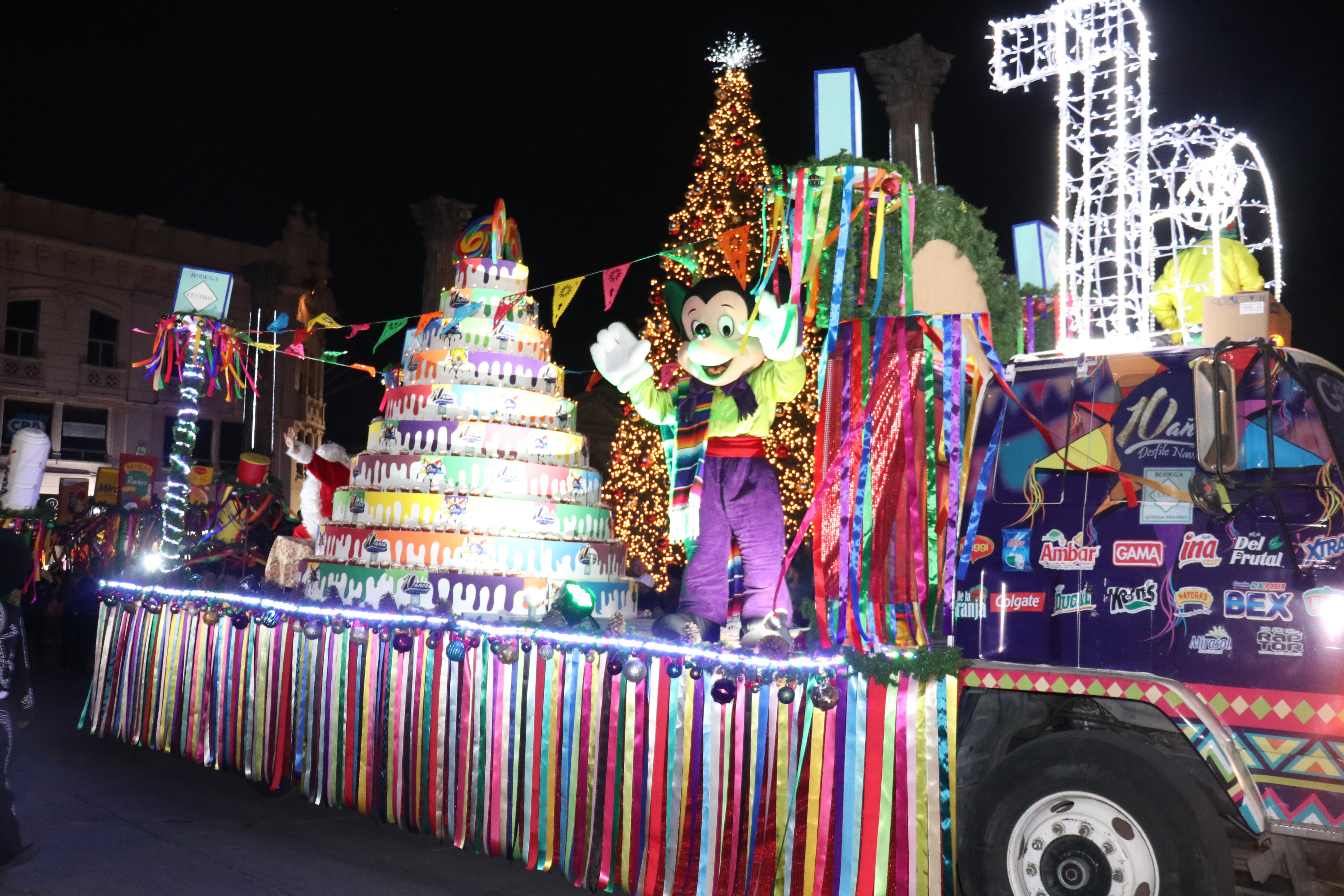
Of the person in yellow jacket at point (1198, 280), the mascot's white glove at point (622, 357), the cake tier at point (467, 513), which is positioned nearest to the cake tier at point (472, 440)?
the cake tier at point (467, 513)

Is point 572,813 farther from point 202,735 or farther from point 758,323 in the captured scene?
point 202,735

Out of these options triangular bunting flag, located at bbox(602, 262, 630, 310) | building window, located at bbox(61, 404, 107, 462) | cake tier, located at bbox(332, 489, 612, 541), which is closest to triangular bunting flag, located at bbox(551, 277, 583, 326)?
triangular bunting flag, located at bbox(602, 262, 630, 310)

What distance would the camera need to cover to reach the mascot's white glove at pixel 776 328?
538 cm

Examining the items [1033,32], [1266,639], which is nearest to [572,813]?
[1266,639]

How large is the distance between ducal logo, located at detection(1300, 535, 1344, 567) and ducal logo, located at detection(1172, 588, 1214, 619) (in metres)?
0.32

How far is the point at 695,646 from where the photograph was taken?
4.45 m

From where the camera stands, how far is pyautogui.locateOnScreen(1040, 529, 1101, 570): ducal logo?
3.86 m

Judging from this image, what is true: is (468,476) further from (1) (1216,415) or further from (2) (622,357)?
(1) (1216,415)

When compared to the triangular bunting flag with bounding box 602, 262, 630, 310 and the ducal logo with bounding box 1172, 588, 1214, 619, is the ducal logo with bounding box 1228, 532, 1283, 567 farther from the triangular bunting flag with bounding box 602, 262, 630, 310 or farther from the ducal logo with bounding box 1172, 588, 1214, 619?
the triangular bunting flag with bounding box 602, 262, 630, 310

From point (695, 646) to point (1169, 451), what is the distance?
2093 mm

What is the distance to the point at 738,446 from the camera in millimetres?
5465

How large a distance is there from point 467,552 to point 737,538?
9.07 ft

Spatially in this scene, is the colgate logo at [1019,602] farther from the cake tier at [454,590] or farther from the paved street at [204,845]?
the cake tier at [454,590]

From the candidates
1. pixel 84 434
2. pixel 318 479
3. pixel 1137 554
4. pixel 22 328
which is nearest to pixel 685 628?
pixel 1137 554
